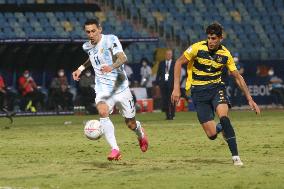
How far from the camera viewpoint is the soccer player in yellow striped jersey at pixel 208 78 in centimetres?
1367

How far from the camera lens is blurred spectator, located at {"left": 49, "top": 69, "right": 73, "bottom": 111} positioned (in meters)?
34.5

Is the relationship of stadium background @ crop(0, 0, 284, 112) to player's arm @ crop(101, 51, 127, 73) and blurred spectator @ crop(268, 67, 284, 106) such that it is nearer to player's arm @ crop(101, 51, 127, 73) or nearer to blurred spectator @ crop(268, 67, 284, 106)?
blurred spectator @ crop(268, 67, 284, 106)

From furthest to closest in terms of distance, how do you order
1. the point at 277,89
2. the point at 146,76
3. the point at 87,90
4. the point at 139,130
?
the point at 277,89 < the point at 146,76 < the point at 87,90 < the point at 139,130

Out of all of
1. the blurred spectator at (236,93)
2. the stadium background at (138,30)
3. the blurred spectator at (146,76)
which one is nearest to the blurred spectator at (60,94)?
the stadium background at (138,30)

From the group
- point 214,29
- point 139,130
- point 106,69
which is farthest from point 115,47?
point 214,29

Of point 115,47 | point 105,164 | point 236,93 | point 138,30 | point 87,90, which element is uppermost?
point 138,30

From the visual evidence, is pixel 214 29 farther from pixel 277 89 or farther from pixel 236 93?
pixel 236 93

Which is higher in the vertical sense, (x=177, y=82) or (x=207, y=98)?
(x=177, y=82)

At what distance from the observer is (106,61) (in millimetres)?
14688

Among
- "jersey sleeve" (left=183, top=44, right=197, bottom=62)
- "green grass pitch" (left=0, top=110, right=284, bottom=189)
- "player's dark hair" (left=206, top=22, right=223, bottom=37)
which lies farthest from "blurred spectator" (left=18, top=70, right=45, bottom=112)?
"player's dark hair" (left=206, top=22, right=223, bottom=37)

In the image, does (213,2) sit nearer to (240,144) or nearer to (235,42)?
(235,42)

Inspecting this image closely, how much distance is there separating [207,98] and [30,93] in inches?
823

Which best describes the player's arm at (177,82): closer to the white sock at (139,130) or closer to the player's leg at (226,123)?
the player's leg at (226,123)

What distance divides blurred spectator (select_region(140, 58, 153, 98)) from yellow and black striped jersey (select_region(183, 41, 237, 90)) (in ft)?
73.0
